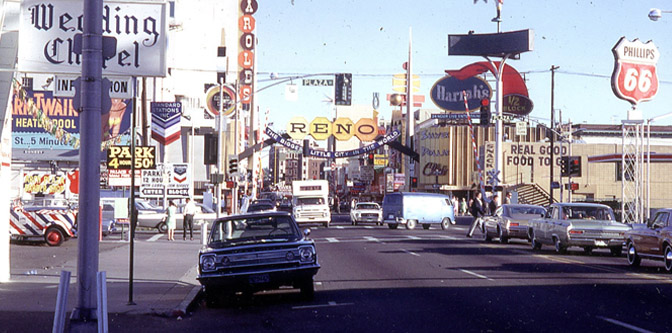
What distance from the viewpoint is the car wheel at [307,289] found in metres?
14.5

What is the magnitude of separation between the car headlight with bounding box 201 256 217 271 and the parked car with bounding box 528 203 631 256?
14.0 meters

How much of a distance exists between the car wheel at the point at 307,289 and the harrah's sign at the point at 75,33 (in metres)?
4.11

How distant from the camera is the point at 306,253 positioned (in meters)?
14.4

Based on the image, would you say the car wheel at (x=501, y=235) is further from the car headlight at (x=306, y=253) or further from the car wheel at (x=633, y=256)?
the car headlight at (x=306, y=253)

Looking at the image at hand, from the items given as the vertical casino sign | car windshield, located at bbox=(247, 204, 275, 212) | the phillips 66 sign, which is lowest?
car windshield, located at bbox=(247, 204, 275, 212)

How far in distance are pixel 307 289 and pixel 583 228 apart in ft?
42.8

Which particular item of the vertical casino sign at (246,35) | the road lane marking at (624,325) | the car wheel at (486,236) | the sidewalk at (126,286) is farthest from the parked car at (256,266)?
the vertical casino sign at (246,35)

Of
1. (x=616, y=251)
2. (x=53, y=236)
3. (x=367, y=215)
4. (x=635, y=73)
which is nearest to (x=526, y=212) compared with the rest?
(x=616, y=251)

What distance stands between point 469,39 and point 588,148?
69.2 feet

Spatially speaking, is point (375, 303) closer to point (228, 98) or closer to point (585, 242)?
point (585, 242)

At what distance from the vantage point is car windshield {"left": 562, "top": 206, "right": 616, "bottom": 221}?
26047mm

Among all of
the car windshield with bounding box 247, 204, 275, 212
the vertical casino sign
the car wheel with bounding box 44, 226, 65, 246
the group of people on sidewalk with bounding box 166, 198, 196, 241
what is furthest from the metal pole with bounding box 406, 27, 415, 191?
the car wheel with bounding box 44, 226, 65, 246

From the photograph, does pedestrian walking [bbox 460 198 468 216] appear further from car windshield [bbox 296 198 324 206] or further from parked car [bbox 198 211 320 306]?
parked car [bbox 198 211 320 306]

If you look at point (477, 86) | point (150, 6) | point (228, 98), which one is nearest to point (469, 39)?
point (477, 86)
